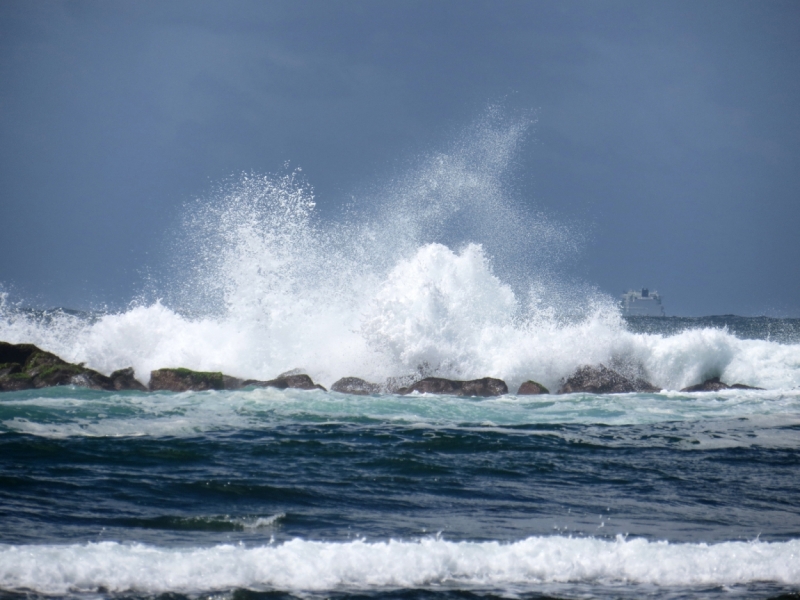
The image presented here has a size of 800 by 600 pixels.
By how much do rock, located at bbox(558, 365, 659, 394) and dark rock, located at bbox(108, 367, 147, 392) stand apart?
1085 cm

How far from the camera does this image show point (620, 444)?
11664mm

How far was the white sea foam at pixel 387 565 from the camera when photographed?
5012mm

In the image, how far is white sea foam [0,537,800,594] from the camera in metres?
5.01

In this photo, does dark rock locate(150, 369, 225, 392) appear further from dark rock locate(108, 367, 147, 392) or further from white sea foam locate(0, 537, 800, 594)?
white sea foam locate(0, 537, 800, 594)

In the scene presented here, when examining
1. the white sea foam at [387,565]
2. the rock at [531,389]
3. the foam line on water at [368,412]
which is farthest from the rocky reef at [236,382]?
the white sea foam at [387,565]

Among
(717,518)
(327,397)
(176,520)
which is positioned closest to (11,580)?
(176,520)

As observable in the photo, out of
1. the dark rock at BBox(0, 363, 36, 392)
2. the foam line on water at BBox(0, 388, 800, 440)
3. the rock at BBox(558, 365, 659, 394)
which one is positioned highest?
the rock at BBox(558, 365, 659, 394)

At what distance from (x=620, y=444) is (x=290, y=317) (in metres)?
14.3

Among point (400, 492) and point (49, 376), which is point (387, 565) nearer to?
point (400, 492)

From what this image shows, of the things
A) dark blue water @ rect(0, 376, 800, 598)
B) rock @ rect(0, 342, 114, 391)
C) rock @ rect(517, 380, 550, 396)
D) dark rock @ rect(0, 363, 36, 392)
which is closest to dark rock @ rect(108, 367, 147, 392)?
rock @ rect(0, 342, 114, 391)

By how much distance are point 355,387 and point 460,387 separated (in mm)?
2700

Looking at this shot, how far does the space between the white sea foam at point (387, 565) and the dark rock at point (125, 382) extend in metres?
13.4

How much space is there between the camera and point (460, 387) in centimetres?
1912

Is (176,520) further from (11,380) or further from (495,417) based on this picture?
(11,380)
